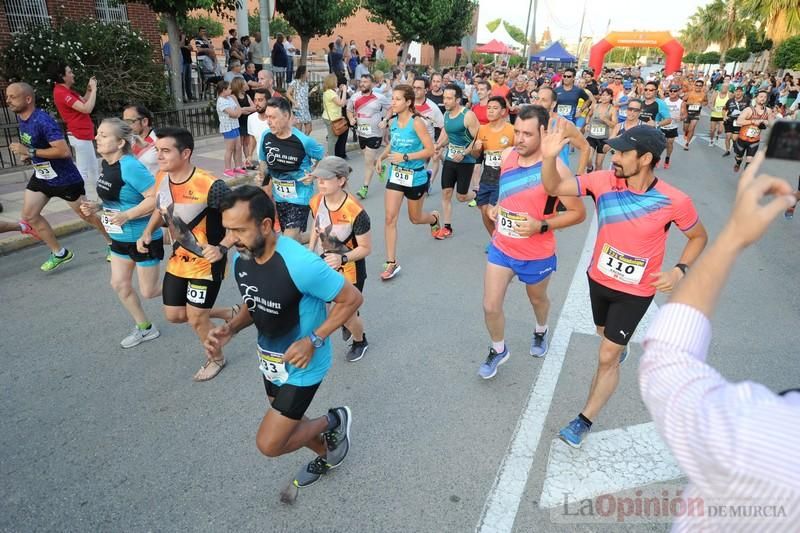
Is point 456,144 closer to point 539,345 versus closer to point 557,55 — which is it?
point 539,345

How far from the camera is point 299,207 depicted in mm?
5348

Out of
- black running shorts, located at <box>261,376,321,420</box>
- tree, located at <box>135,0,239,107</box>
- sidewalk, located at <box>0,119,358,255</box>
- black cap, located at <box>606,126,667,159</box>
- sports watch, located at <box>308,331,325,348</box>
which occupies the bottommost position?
sidewalk, located at <box>0,119,358,255</box>

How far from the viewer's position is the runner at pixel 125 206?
4.06 meters

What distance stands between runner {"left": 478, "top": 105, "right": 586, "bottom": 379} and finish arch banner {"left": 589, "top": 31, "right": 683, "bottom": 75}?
3354cm

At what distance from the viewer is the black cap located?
3.04 meters

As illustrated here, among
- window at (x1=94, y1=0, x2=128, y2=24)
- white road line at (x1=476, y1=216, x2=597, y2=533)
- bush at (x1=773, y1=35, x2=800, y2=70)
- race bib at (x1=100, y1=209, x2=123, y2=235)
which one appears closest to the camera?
white road line at (x1=476, y1=216, x2=597, y2=533)

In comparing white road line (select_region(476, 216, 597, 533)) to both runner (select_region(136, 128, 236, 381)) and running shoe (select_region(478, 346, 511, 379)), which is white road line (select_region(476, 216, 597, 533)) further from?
runner (select_region(136, 128, 236, 381))

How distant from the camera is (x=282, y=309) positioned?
2576 millimetres

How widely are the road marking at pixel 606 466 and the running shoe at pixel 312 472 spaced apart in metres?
1.19

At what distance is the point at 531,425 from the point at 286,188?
10.4 ft

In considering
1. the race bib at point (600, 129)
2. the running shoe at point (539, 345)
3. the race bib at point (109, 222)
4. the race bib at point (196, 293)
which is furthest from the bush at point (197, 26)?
the running shoe at point (539, 345)

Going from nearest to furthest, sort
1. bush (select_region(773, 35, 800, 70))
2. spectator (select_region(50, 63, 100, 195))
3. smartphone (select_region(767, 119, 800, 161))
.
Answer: smartphone (select_region(767, 119, 800, 161)) < spectator (select_region(50, 63, 100, 195)) < bush (select_region(773, 35, 800, 70))

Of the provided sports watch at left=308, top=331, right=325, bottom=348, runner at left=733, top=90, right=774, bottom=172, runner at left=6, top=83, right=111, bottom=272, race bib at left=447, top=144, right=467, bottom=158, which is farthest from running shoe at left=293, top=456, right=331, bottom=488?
runner at left=733, top=90, right=774, bottom=172

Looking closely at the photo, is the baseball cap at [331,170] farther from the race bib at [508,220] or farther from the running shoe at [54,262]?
the running shoe at [54,262]
